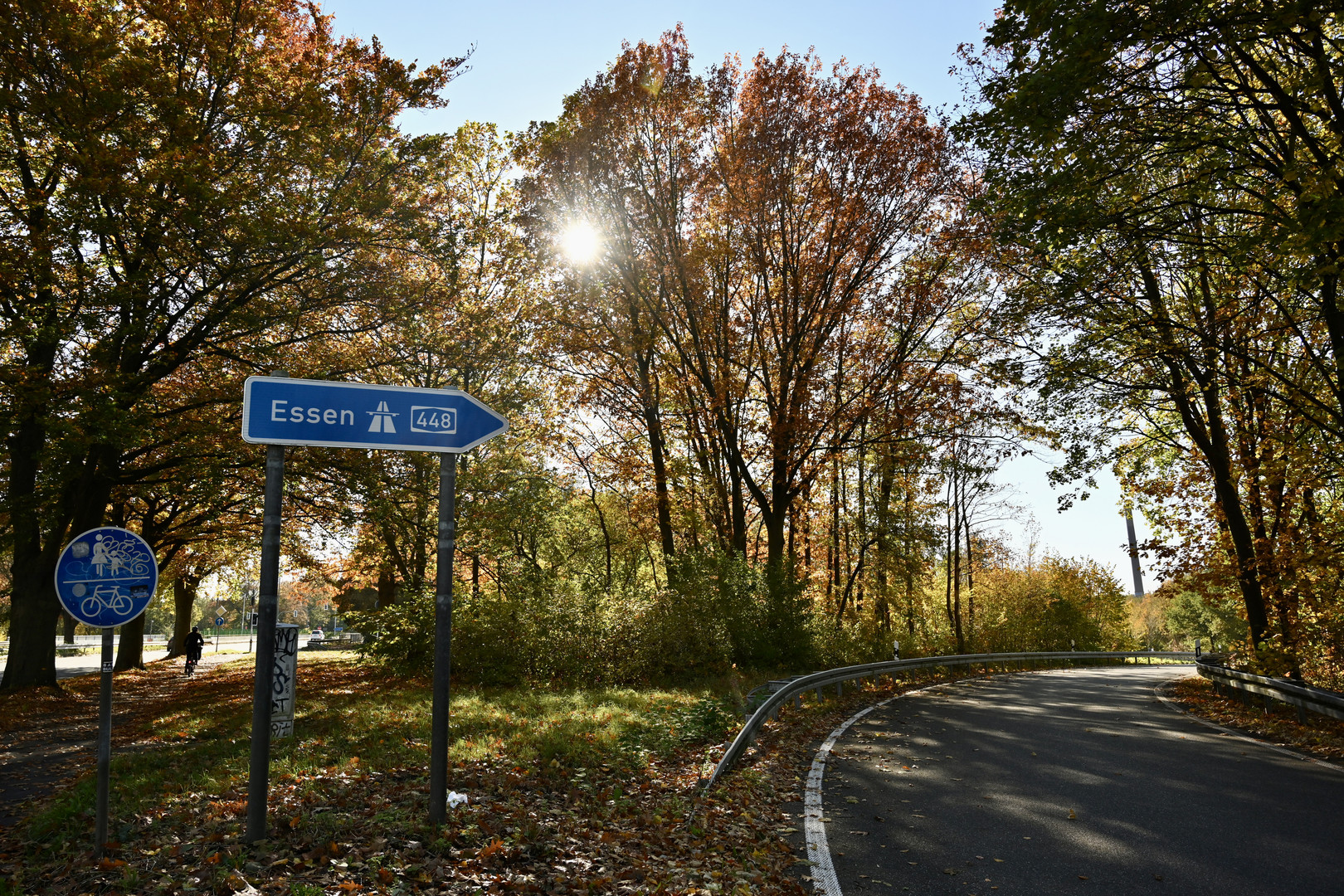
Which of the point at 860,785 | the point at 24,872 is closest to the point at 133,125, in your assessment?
the point at 24,872

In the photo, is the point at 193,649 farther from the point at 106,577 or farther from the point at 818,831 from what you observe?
the point at 818,831

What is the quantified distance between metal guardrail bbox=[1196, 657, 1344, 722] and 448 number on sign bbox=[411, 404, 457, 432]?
38.9 ft

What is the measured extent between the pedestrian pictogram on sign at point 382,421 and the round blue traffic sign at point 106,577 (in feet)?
5.06

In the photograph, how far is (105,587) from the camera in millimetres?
5043

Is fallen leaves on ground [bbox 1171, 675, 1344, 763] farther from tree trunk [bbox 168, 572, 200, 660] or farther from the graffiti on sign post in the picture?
tree trunk [bbox 168, 572, 200, 660]

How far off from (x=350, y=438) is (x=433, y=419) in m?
0.58

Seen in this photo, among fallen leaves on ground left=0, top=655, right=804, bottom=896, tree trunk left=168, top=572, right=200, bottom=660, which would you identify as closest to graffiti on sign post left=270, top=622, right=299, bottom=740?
fallen leaves on ground left=0, top=655, right=804, bottom=896

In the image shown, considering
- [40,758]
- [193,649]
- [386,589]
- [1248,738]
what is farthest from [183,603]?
[1248,738]

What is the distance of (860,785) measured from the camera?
8.05 metres

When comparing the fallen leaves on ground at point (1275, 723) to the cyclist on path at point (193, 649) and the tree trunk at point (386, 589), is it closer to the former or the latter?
the tree trunk at point (386, 589)

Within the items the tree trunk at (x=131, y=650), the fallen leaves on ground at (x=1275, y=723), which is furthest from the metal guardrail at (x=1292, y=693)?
the tree trunk at (x=131, y=650)

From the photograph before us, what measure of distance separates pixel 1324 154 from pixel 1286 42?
167 cm

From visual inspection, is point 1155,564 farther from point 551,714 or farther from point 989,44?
point 551,714

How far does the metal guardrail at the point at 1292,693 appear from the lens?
414 inches
